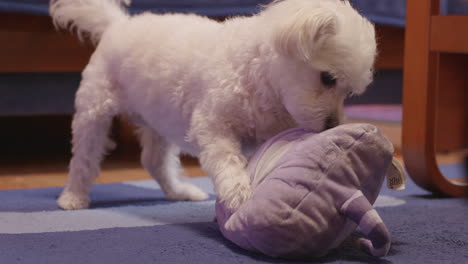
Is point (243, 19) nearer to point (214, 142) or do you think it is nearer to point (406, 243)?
point (214, 142)

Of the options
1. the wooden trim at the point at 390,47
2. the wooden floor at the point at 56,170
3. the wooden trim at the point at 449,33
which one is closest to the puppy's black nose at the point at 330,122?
the wooden trim at the point at 449,33

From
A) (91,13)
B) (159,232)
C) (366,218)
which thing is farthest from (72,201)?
(366,218)

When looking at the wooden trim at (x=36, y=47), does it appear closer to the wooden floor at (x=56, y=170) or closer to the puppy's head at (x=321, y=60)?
the wooden floor at (x=56, y=170)

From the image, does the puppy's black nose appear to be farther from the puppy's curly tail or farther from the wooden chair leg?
the puppy's curly tail

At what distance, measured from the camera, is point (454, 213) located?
6.28 ft

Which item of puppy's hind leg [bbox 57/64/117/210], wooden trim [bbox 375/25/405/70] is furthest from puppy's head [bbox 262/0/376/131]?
wooden trim [bbox 375/25/405/70]

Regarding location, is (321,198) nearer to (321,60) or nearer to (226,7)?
(321,60)

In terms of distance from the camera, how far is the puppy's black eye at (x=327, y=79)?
151 centimetres

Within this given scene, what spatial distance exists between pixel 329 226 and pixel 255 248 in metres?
0.17

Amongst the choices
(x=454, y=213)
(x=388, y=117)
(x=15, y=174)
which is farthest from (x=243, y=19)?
(x=388, y=117)

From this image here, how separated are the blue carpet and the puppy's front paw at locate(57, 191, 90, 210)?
3cm

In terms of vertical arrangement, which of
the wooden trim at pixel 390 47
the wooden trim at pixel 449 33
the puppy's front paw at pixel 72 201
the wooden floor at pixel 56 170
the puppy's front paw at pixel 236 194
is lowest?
the wooden floor at pixel 56 170

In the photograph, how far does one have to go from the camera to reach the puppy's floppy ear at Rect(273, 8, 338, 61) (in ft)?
4.67

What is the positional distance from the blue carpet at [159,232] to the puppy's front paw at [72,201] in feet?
0.09
